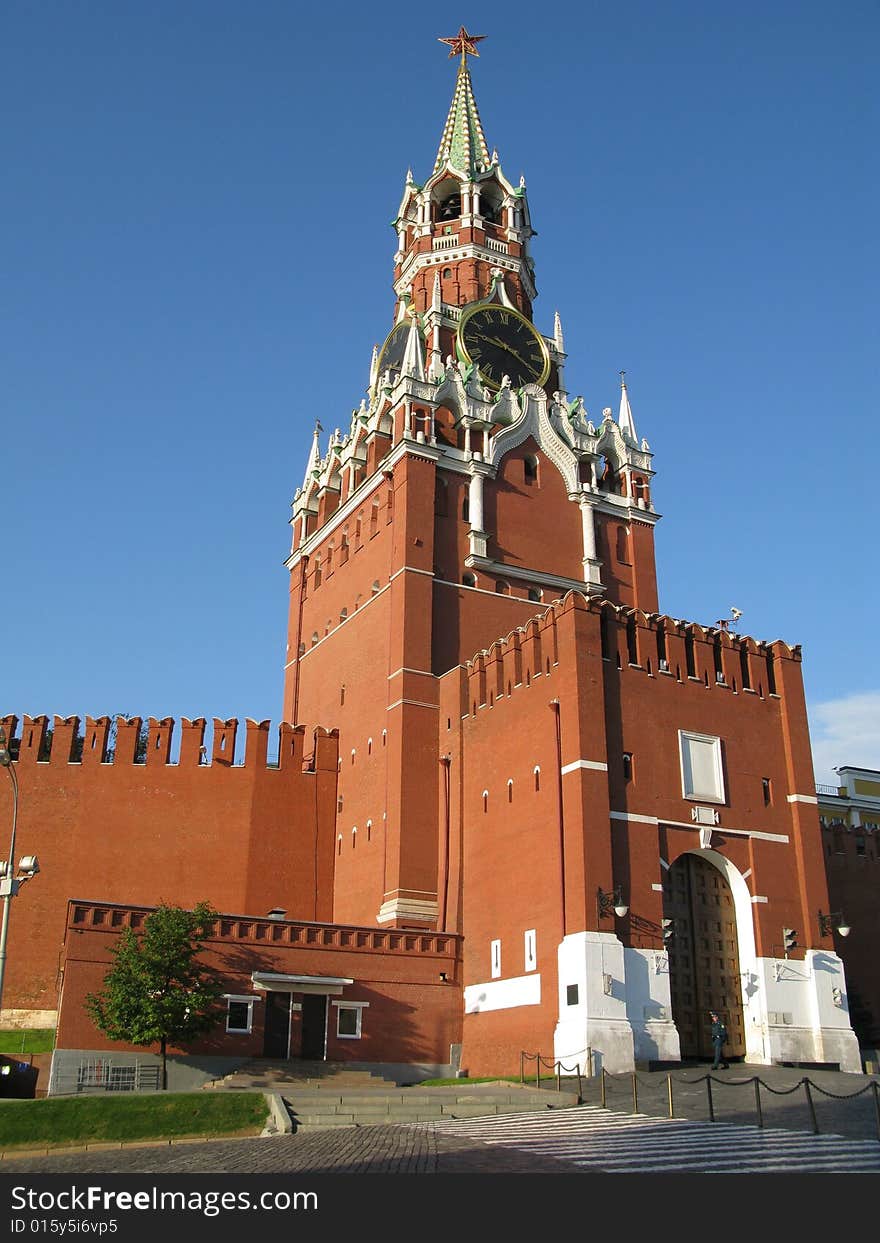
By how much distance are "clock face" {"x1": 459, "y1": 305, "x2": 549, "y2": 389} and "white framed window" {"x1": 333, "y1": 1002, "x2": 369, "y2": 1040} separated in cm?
2504

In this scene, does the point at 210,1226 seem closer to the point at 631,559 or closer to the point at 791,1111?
the point at 791,1111

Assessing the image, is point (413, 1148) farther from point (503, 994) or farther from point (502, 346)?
point (502, 346)

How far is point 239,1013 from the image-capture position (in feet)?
95.8

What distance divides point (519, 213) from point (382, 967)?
117ft

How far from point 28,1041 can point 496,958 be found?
12436mm

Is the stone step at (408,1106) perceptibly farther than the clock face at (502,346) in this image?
No

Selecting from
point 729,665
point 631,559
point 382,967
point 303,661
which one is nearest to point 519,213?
point 631,559

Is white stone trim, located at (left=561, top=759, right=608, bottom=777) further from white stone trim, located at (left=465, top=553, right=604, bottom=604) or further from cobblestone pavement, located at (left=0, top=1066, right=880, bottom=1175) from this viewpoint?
white stone trim, located at (left=465, top=553, right=604, bottom=604)

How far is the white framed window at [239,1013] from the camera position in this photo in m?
29.0

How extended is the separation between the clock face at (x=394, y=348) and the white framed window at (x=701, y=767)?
856 inches

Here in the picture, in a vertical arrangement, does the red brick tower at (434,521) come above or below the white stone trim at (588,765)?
above

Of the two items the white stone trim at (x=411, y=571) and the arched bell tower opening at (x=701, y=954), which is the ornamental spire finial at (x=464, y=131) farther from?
the arched bell tower opening at (x=701, y=954)

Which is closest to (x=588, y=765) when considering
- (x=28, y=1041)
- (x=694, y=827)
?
(x=694, y=827)

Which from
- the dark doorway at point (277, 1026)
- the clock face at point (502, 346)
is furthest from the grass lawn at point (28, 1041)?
the clock face at point (502, 346)
